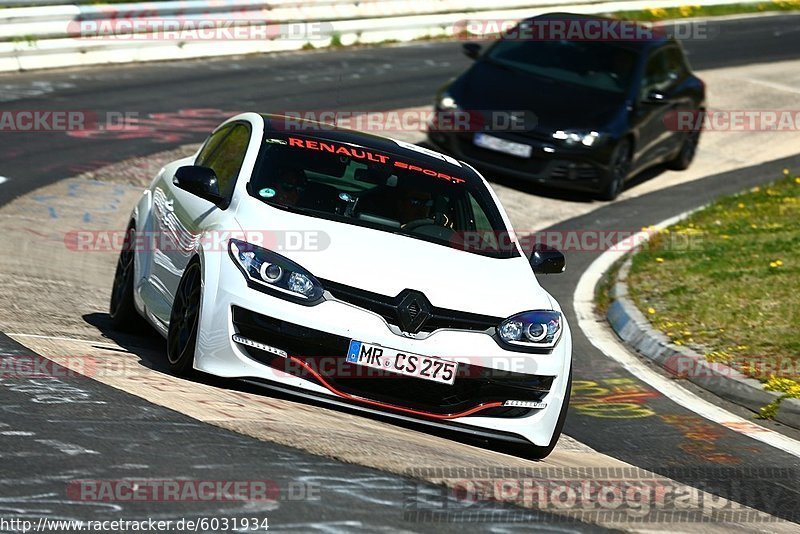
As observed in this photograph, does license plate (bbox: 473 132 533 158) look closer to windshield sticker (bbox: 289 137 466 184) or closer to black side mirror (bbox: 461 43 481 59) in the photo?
black side mirror (bbox: 461 43 481 59)

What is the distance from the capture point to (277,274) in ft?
22.9

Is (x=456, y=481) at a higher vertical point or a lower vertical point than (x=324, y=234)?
lower

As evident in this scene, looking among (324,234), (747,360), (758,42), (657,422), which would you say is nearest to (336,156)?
(324,234)

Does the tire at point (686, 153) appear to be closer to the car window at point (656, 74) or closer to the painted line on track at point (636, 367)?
the car window at point (656, 74)

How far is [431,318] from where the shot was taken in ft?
22.9

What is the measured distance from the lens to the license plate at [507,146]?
1570 cm

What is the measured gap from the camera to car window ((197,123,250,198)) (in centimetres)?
816

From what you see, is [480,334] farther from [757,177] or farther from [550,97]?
[757,177]

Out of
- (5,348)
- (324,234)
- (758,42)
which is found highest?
(324,234)

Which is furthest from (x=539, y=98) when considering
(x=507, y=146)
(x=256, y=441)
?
(x=256, y=441)

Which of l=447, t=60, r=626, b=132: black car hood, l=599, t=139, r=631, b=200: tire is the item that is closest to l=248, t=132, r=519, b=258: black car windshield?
l=447, t=60, r=626, b=132: black car hood

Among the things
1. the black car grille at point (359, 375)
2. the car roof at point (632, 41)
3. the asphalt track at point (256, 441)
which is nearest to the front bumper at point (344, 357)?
the black car grille at point (359, 375)

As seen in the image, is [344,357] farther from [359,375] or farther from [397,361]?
[397,361]

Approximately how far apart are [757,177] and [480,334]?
39.5ft
